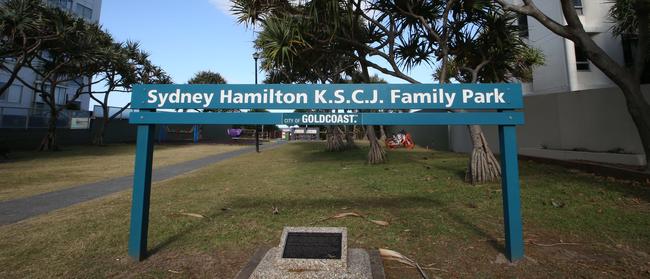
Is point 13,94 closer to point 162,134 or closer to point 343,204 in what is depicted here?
point 162,134

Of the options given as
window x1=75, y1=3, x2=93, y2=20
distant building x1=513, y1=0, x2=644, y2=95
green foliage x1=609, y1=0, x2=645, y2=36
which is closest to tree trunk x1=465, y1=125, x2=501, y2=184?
green foliage x1=609, y1=0, x2=645, y2=36

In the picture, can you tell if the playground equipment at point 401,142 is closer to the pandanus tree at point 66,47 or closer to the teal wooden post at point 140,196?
the pandanus tree at point 66,47

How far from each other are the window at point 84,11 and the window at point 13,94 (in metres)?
12.3

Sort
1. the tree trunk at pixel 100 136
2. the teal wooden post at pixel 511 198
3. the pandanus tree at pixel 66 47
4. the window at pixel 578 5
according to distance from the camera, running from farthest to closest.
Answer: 1. the tree trunk at pixel 100 136
2. the window at pixel 578 5
3. the pandanus tree at pixel 66 47
4. the teal wooden post at pixel 511 198

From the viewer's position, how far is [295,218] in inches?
173

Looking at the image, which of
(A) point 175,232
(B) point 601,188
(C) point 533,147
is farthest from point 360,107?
(C) point 533,147

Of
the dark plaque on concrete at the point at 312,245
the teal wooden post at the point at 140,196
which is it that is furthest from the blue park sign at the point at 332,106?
the dark plaque on concrete at the point at 312,245

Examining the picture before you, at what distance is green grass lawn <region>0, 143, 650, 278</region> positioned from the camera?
9.22 ft

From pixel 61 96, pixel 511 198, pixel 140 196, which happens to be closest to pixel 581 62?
pixel 511 198

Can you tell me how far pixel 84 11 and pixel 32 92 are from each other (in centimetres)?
1317

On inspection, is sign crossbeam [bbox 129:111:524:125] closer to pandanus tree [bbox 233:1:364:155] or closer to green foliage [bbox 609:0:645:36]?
pandanus tree [bbox 233:1:364:155]

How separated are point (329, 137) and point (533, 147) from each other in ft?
34.2

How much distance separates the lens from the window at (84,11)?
3550cm

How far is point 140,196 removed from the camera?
9.88 feet
